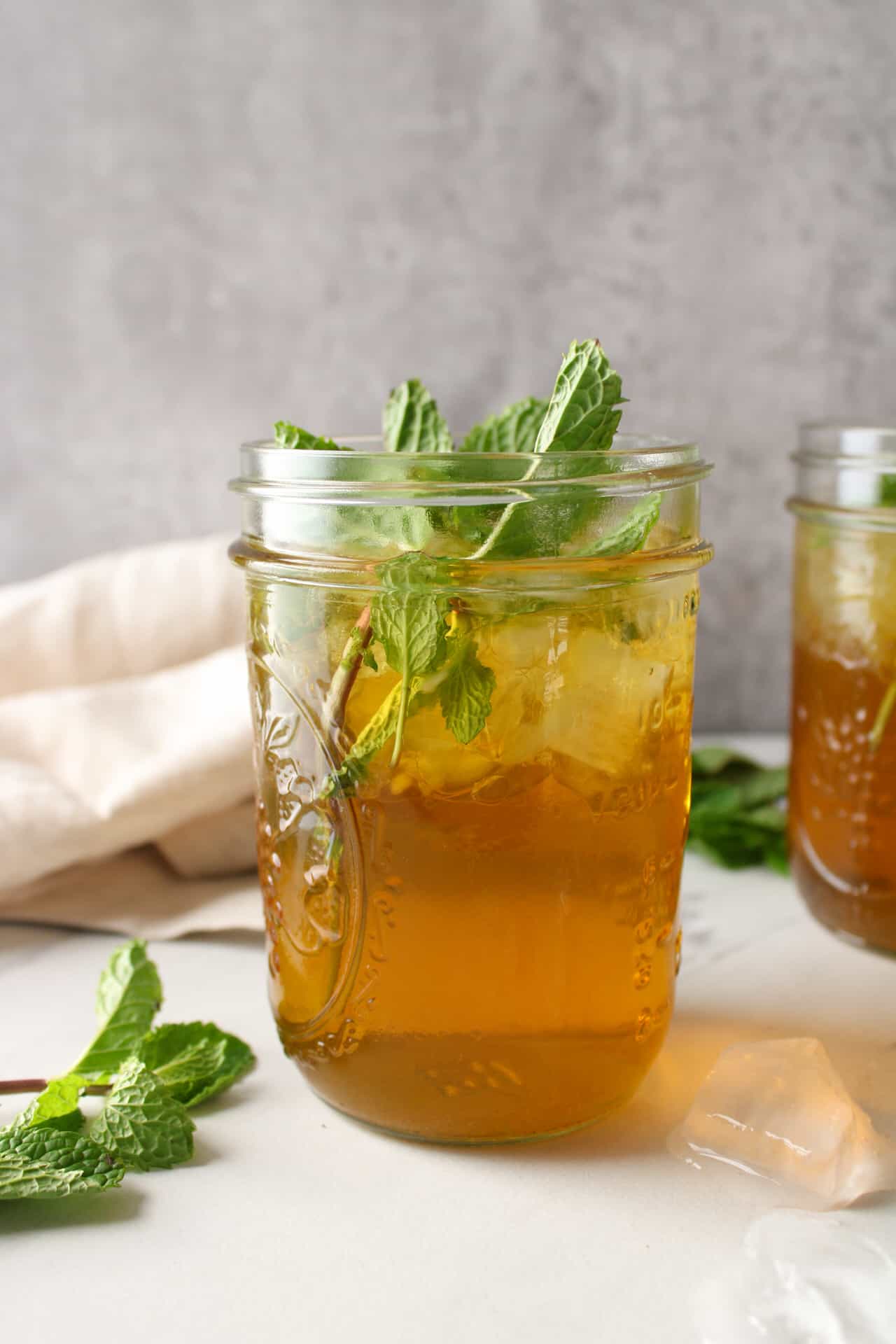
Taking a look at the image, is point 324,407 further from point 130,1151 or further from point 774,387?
point 130,1151

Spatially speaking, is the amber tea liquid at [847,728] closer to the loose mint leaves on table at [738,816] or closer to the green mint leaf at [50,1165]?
the loose mint leaves on table at [738,816]

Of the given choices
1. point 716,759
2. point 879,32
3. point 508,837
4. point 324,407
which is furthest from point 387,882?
point 879,32

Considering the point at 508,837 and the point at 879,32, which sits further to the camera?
the point at 879,32

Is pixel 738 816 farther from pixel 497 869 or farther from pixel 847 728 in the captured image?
pixel 497 869

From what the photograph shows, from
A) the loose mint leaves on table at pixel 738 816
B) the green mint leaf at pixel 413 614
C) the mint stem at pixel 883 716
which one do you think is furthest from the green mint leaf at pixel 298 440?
the loose mint leaves on table at pixel 738 816

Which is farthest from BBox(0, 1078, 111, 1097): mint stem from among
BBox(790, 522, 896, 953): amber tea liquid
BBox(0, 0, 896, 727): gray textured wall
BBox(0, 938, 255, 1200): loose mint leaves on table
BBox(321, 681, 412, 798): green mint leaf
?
BBox(0, 0, 896, 727): gray textured wall

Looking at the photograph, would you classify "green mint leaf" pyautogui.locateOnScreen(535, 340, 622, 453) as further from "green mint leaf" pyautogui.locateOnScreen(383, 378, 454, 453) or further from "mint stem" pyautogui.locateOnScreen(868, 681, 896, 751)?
"mint stem" pyautogui.locateOnScreen(868, 681, 896, 751)

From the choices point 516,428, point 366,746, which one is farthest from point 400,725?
point 516,428
